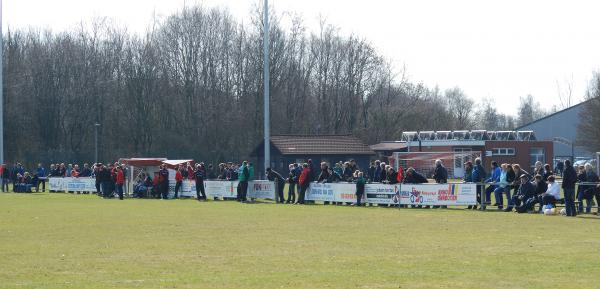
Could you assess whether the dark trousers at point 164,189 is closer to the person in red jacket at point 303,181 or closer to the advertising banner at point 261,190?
the advertising banner at point 261,190

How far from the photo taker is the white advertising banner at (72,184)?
49975mm

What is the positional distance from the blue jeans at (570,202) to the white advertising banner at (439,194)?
4438mm

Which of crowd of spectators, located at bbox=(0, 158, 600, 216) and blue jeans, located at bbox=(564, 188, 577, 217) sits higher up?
crowd of spectators, located at bbox=(0, 158, 600, 216)

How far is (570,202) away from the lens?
27.7 meters

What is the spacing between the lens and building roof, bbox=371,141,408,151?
270 ft

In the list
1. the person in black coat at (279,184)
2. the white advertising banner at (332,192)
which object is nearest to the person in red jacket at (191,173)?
the person in black coat at (279,184)

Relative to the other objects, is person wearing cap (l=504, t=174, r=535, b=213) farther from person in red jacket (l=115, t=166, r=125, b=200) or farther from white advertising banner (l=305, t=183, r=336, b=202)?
person in red jacket (l=115, t=166, r=125, b=200)

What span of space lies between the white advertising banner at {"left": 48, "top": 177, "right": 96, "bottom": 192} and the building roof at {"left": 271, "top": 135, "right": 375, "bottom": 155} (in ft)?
39.0

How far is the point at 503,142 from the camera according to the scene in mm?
85312

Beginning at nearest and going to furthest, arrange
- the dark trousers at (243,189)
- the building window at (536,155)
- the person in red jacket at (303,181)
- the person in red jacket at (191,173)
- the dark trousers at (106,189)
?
1. the person in red jacket at (303,181)
2. the dark trousers at (243,189)
3. the person in red jacket at (191,173)
4. the dark trousers at (106,189)
5. the building window at (536,155)

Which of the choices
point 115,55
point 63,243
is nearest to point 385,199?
point 63,243

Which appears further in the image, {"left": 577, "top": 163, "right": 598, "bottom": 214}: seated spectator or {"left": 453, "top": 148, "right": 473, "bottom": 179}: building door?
{"left": 453, "top": 148, "right": 473, "bottom": 179}: building door

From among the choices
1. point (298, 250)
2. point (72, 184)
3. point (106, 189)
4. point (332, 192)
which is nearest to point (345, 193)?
point (332, 192)

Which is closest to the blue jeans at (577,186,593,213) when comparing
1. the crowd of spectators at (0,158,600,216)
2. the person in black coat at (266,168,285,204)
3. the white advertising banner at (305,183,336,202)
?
the crowd of spectators at (0,158,600,216)
